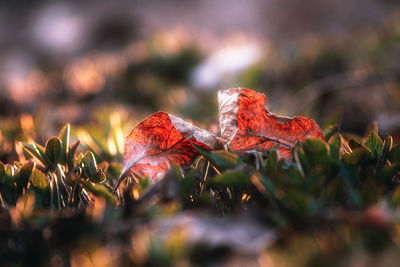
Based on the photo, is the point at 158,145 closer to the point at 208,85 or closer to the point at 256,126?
the point at 256,126

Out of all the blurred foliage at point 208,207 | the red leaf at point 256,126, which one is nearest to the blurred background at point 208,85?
the red leaf at point 256,126

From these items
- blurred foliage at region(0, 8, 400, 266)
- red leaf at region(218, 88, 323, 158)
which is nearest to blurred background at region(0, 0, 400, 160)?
red leaf at region(218, 88, 323, 158)

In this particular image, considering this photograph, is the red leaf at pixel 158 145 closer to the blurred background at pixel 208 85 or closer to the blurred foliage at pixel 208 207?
the blurred foliage at pixel 208 207

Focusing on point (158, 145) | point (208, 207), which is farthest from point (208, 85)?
point (208, 207)

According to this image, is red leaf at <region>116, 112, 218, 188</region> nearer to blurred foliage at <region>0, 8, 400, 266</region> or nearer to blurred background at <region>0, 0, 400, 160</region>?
blurred foliage at <region>0, 8, 400, 266</region>

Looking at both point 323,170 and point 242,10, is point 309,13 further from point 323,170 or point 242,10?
point 323,170

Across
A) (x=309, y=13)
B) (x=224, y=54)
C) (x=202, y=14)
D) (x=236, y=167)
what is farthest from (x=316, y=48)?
(x=202, y=14)
